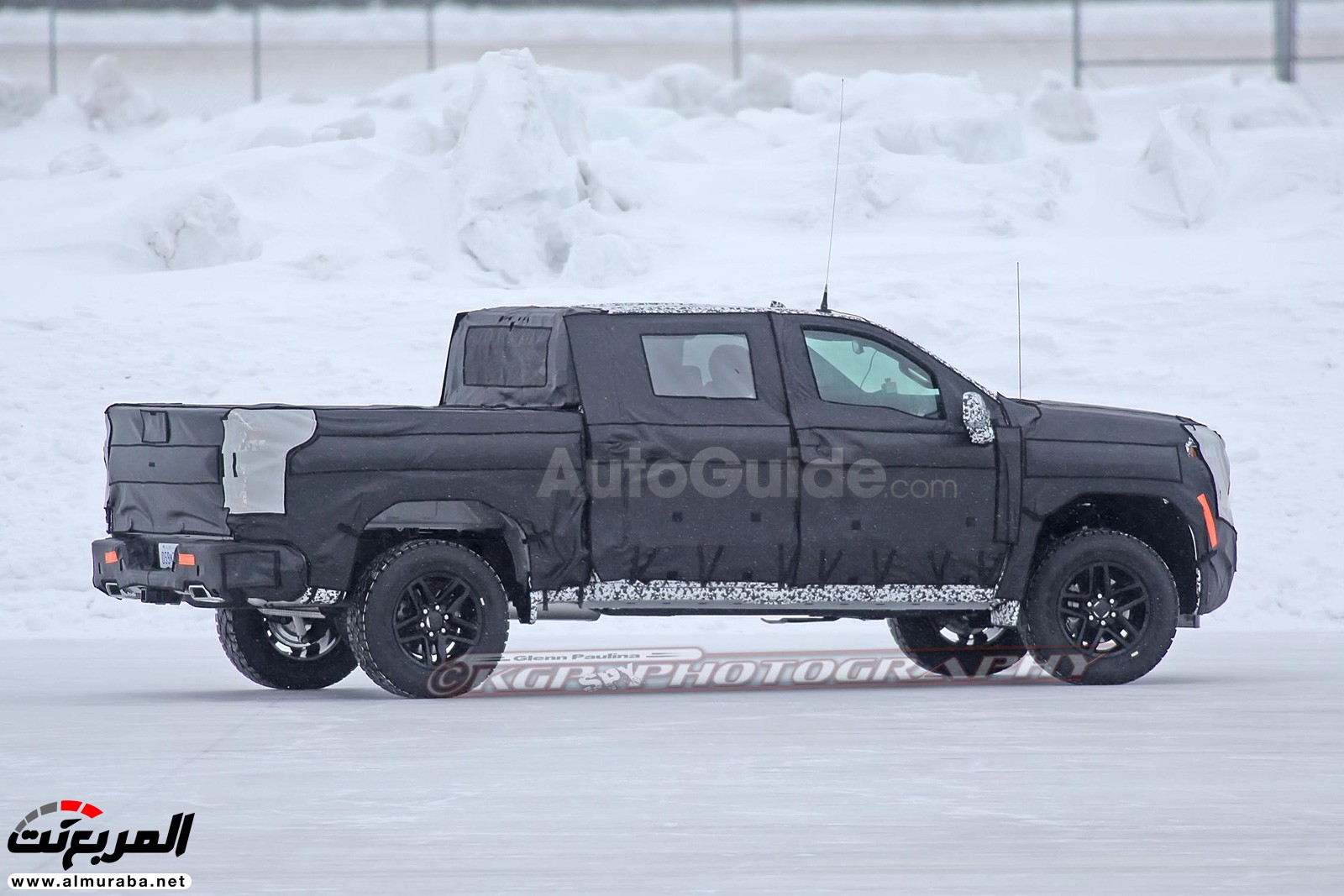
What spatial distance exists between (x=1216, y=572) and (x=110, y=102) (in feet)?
93.5

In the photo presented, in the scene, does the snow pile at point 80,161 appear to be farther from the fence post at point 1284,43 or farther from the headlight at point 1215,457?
the headlight at point 1215,457

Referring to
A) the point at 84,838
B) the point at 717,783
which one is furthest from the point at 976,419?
the point at 84,838

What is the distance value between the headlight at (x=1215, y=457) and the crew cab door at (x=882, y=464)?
1178mm

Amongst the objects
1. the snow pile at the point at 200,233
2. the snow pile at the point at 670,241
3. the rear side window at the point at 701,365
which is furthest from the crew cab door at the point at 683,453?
the snow pile at the point at 200,233

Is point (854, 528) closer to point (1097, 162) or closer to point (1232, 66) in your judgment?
point (1097, 162)

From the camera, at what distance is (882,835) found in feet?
22.5

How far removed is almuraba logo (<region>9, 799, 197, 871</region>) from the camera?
21.4ft

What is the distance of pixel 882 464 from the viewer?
1141cm

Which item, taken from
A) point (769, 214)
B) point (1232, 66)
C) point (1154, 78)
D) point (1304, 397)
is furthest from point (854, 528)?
point (1154, 78)

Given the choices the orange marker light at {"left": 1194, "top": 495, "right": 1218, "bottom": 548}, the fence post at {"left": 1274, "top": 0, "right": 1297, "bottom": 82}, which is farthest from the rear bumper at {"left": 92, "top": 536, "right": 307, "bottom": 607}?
the fence post at {"left": 1274, "top": 0, "right": 1297, "bottom": 82}

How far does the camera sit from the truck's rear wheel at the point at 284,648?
12.0 meters

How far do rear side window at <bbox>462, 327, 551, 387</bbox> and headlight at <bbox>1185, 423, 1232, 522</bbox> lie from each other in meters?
3.40

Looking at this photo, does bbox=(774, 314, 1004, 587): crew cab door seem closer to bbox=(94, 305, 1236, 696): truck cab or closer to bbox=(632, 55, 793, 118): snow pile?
bbox=(94, 305, 1236, 696): truck cab

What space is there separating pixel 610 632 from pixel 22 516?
530 cm
